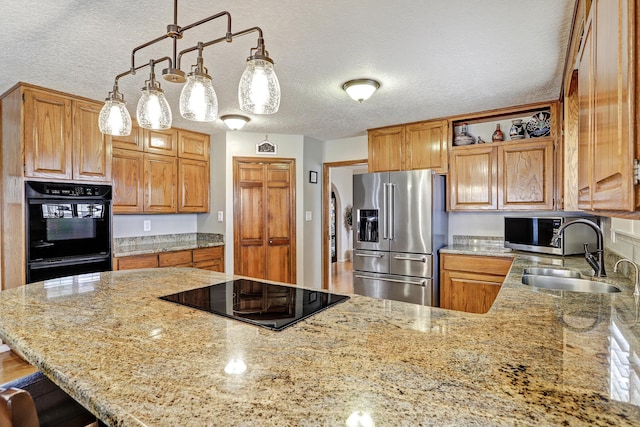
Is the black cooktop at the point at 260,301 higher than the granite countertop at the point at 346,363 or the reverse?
higher

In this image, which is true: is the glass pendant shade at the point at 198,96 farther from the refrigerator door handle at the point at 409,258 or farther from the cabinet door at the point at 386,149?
the cabinet door at the point at 386,149

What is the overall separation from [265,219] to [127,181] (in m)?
1.61

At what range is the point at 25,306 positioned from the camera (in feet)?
4.32

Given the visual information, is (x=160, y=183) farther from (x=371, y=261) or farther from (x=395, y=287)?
(x=395, y=287)

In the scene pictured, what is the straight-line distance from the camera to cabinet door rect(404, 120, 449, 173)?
3.66 meters

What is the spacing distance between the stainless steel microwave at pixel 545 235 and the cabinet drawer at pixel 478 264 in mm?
279

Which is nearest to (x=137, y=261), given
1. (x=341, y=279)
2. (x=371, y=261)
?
(x=371, y=261)

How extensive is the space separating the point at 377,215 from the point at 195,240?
2.50 m

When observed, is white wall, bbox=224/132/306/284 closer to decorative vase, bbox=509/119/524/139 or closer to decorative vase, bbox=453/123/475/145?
decorative vase, bbox=453/123/475/145

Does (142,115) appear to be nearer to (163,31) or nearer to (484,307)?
(163,31)

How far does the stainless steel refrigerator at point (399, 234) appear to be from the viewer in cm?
337

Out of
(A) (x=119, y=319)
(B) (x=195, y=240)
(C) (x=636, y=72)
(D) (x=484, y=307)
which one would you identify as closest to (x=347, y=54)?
(C) (x=636, y=72)

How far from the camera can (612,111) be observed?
84 cm

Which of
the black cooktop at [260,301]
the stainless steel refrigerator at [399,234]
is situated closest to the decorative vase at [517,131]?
the stainless steel refrigerator at [399,234]
